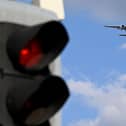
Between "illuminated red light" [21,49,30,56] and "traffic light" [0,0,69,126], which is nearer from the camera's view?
"traffic light" [0,0,69,126]

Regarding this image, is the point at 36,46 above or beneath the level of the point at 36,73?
above

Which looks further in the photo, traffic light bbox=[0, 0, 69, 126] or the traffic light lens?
the traffic light lens

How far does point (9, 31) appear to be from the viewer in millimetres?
3660

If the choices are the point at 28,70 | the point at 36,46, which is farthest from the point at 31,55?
the point at 28,70

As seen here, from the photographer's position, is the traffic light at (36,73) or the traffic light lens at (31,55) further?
the traffic light lens at (31,55)

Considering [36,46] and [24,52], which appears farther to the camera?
[36,46]

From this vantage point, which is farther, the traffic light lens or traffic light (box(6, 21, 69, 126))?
the traffic light lens

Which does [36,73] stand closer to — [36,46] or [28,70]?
[28,70]

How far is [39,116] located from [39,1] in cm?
208

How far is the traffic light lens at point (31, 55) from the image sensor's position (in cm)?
361

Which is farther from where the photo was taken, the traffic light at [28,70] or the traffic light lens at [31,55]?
the traffic light lens at [31,55]

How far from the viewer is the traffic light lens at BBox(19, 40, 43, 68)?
3613 millimetres

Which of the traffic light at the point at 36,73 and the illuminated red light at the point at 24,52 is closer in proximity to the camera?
the traffic light at the point at 36,73

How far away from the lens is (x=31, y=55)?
3.74m
